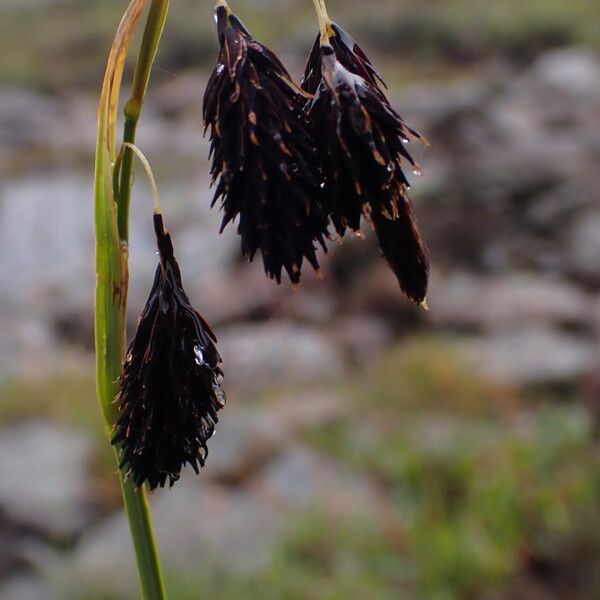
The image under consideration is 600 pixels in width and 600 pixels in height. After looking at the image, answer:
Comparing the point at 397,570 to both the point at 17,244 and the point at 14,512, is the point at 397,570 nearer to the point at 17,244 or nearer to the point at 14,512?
the point at 14,512

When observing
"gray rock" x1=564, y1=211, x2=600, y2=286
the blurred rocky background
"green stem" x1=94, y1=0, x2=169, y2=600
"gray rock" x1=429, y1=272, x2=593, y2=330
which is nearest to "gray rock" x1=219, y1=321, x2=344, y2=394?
the blurred rocky background

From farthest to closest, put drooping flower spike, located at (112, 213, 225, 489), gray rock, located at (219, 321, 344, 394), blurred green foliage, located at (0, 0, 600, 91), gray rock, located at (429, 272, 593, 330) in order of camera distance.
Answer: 1. blurred green foliage, located at (0, 0, 600, 91)
2. gray rock, located at (429, 272, 593, 330)
3. gray rock, located at (219, 321, 344, 394)
4. drooping flower spike, located at (112, 213, 225, 489)

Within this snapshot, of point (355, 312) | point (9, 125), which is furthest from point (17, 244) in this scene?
point (9, 125)

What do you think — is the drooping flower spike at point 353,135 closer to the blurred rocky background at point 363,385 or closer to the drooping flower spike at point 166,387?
the drooping flower spike at point 166,387

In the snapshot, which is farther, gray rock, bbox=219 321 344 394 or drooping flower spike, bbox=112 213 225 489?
gray rock, bbox=219 321 344 394

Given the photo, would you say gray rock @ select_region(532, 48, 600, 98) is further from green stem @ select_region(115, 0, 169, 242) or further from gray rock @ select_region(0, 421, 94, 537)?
green stem @ select_region(115, 0, 169, 242)

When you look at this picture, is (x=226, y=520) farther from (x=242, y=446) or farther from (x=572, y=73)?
(x=572, y=73)
